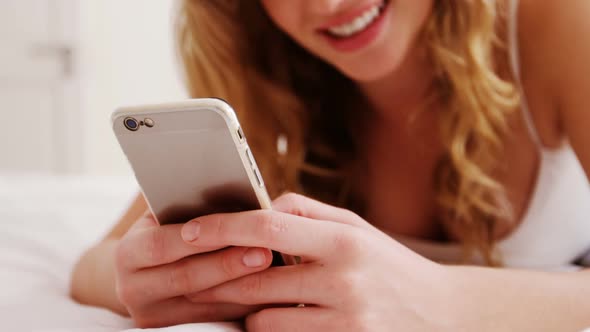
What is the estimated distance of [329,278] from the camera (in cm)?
54

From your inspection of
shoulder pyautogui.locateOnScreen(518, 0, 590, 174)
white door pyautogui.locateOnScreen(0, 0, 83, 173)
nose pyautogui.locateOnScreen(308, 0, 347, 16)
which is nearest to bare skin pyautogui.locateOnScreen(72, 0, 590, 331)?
shoulder pyautogui.locateOnScreen(518, 0, 590, 174)

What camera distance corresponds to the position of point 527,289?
0.62 meters

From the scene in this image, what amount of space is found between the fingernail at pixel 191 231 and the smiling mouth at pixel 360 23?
481 millimetres

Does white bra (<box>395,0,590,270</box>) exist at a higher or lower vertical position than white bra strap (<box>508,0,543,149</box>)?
lower

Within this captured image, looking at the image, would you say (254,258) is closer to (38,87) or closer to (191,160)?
(191,160)

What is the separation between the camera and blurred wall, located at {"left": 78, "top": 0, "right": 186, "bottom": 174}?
332 centimetres

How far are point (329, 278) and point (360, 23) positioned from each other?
51 cm

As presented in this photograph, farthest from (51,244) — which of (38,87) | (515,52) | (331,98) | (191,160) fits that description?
(38,87)

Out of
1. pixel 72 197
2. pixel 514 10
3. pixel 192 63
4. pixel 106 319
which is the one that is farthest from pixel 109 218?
pixel 514 10

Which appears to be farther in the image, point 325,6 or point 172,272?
point 325,6

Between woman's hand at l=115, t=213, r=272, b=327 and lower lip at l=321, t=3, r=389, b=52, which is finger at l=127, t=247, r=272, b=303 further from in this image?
lower lip at l=321, t=3, r=389, b=52

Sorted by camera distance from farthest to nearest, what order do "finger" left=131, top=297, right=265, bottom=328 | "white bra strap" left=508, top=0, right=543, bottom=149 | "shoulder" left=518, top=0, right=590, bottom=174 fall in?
"white bra strap" left=508, top=0, right=543, bottom=149, "shoulder" left=518, top=0, right=590, bottom=174, "finger" left=131, top=297, right=265, bottom=328

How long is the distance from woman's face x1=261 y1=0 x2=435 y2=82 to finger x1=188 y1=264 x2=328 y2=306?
471 mm

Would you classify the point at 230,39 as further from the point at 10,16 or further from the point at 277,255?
the point at 10,16
